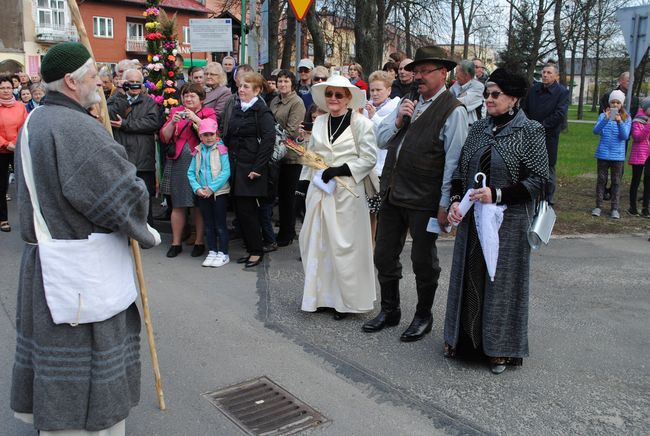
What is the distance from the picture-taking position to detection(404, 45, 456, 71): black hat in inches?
179

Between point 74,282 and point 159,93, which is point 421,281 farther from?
point 159,93

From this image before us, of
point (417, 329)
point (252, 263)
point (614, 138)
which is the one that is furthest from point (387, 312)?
point (614, 138)

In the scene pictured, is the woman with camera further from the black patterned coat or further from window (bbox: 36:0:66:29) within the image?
window (bbox: 36:0:66:29)

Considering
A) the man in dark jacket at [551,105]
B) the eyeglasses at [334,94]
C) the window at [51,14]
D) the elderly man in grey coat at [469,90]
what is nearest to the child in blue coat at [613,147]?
the man in dark jacket at [551,105]

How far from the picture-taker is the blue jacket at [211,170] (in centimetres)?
700

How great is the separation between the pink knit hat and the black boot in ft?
9.74

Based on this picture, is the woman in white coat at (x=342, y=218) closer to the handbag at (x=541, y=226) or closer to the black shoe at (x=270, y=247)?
the handbag at (x=541, y=226)

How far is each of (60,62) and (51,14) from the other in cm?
4607

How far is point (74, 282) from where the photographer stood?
2736 mm

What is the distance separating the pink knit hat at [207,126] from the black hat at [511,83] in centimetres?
370

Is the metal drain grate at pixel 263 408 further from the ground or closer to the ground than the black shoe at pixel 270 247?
closer to the ground

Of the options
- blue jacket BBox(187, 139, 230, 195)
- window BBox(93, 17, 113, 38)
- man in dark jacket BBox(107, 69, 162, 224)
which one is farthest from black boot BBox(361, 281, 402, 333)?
window BBox(93, 17, 113, 38)

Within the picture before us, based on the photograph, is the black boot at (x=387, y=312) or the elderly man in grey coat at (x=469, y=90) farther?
the elderly man in grey coat at (x=469, y=90)

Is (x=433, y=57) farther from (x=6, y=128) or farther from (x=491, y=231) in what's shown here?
(x=6, y=128)
